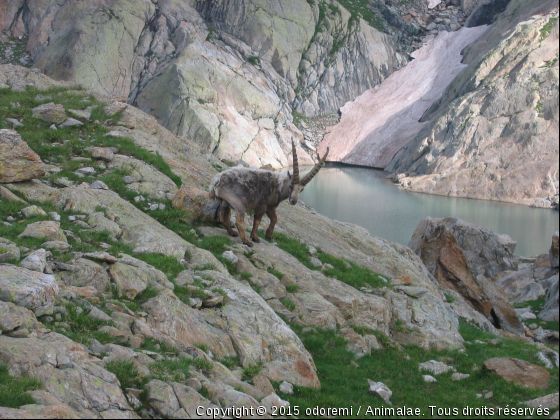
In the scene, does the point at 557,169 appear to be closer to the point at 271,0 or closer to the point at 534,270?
the point at 534,270

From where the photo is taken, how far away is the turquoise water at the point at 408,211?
53.5m

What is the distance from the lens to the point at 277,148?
324 ft

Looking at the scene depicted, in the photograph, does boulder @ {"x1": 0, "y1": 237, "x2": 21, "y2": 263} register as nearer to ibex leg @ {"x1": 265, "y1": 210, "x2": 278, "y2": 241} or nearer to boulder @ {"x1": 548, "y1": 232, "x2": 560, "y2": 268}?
ibex leg @ {"x1": 265, "y1": 210, "x2": 278, "y2": 241}

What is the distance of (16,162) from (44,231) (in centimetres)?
379

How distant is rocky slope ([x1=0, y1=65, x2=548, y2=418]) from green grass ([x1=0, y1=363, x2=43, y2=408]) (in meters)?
0.10

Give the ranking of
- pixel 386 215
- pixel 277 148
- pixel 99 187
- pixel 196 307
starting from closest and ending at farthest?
1. pixel 196 307
2. pixel 99 187
3. pixel 386 215
4. pixel 277 148

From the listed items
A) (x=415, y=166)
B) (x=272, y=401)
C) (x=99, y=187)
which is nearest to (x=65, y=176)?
(x=99, y=187)

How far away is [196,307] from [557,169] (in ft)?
252

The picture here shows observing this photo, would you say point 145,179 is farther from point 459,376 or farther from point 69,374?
point 459,376

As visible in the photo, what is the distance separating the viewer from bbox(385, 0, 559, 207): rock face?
74.4 metres

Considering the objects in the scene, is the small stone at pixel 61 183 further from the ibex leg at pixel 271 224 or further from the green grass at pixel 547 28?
the green grass at pixel 547 28

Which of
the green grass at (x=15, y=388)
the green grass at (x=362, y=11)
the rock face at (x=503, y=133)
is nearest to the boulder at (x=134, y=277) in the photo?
the green grass at (x=15, y=388)

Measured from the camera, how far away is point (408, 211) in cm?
6362

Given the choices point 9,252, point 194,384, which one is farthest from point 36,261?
point 194,384
